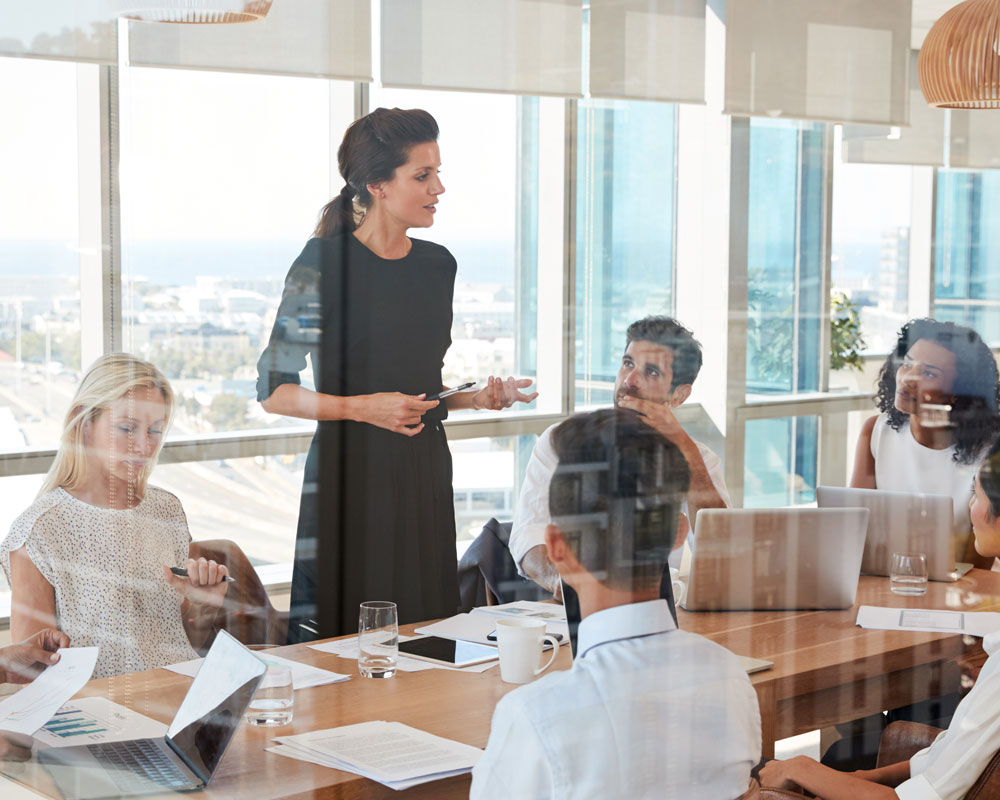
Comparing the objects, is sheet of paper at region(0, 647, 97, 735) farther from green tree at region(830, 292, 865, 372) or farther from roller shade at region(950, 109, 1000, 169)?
roller shade at region(950, 109, 1000, 169)

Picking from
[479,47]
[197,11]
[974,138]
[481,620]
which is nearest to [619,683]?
[481,620]

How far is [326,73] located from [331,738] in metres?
0.97

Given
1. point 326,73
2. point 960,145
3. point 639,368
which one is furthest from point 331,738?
point 960,145

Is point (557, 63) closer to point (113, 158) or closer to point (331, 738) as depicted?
point (113, 158)

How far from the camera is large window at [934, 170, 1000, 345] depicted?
1.98 m

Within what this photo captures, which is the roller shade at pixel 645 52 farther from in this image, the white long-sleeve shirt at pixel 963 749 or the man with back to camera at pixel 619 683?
the white long-sleeve shirt at pixel 963 749

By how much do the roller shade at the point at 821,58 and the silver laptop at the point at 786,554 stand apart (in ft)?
2.30

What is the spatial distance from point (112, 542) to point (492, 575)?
0.60 metres

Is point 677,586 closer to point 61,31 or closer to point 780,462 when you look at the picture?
point 780,462

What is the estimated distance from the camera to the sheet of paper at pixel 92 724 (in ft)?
5.01

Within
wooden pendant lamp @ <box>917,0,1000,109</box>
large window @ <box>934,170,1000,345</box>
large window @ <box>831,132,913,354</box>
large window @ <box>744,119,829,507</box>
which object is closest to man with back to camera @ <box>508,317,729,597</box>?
large window @ <box>744,119,829,507</box>

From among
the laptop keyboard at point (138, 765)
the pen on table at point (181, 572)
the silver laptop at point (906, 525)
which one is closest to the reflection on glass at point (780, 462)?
the silver laptop at point (906, 525)

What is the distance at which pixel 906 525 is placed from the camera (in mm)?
1966

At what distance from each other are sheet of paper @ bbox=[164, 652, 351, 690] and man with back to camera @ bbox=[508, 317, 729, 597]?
0.34 meters
